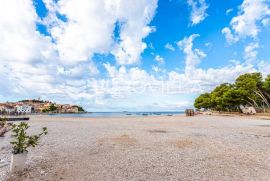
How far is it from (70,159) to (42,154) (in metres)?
1.60

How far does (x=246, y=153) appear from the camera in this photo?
8.84 m

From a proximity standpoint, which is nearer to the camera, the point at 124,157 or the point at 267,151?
the point at 124,157

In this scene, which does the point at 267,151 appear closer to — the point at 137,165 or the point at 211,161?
the point at 211,161

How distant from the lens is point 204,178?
5.65 metres

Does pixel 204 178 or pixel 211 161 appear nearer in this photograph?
pixel 204 178

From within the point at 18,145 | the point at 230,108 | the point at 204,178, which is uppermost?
Result: the point at 230,108

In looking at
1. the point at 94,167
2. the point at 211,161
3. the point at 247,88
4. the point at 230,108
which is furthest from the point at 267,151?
the point at 230,108

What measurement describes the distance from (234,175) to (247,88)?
54472 millimetres

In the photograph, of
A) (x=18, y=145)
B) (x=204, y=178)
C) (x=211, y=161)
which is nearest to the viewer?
(x=204, y=178)

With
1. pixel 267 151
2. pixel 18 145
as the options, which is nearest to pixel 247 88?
pixel 267 151

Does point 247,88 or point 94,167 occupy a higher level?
point 247,88

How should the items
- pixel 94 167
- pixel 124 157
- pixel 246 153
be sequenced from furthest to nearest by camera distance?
1. pixel 246 153
2. pixel 124 157
3. pixel 94 167

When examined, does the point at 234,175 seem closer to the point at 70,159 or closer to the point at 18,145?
the point at 70,159

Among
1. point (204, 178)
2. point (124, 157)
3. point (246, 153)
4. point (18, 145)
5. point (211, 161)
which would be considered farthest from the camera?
point (246, 153)
